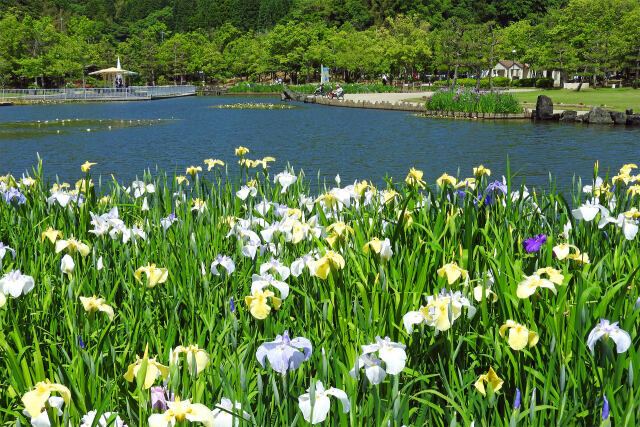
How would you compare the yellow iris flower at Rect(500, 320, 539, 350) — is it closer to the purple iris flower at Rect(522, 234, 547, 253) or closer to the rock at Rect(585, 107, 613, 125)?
the purple iris flower at Rect(522, 234, 547, 253)

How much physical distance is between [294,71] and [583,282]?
71110mm

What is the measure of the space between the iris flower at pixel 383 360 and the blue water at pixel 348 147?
369 inches

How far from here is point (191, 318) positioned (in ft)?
7.86

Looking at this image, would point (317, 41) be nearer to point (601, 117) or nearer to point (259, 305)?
point (601, 117)

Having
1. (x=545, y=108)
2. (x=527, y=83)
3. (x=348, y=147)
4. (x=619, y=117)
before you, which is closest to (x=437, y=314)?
(x=348, y=147)

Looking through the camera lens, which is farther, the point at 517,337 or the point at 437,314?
the point at 437,314

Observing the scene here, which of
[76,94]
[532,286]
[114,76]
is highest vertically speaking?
[114,76]

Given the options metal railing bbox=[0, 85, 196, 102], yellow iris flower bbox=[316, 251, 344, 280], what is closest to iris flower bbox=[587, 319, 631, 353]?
yellow iris flower bbox=[316, 251, 344, 280]

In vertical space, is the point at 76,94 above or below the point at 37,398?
above

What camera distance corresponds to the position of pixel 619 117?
20734mm

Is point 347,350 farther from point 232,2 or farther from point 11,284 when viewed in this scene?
point 232,2

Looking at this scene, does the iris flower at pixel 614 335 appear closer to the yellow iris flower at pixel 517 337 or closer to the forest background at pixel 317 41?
the yellow iris flower at pixel 517 337

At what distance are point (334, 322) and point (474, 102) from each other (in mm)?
23538

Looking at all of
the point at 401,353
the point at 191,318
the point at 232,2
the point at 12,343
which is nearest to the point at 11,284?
the point at 12,343
